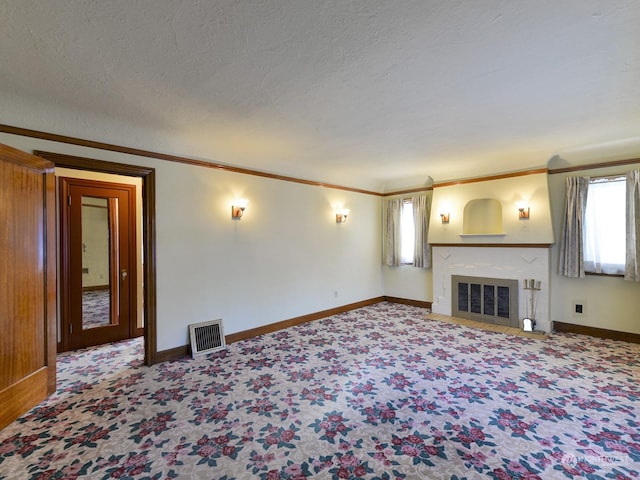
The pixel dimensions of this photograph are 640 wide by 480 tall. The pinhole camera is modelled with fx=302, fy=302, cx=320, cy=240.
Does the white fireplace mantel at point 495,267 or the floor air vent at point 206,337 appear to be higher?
the white fireplace mantel at point 495,267

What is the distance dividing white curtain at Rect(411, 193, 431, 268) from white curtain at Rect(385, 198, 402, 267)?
38cm

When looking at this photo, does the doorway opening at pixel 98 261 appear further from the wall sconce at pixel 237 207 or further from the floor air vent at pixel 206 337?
the wall sconce at pixel 237 207

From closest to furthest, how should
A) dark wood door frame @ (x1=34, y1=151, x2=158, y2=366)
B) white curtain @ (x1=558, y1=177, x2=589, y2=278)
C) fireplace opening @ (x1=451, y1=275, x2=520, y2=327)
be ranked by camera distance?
dark wood door frame @ (x1=34, y1=151, x2=158, y2=366) → white curtain @ (x1=558, y1=177, x2=589, y2=278) → fireplace opening @ (x1=451, y1=275, x2=520, y2=327)

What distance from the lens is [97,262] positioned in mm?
4223

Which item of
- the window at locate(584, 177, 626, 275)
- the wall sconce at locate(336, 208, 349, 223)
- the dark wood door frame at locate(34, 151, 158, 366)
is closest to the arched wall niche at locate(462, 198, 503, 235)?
the window at locate(584, 177, 626, 275)

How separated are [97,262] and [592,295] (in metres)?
7.09

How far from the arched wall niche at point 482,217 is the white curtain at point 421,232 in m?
0.73

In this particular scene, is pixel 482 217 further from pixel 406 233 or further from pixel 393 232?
pixel 393 232

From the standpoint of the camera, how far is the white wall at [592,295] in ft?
13.5

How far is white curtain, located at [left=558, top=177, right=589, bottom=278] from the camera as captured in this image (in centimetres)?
434

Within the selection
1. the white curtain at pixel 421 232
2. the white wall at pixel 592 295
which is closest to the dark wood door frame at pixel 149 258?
the white curtain at pixel 421 232

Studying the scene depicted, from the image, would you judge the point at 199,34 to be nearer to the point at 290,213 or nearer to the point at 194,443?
the point at 194,443

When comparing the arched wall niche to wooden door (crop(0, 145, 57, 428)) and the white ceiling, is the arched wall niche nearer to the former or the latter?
the white ceiling

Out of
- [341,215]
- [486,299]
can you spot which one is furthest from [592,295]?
[341,215]
